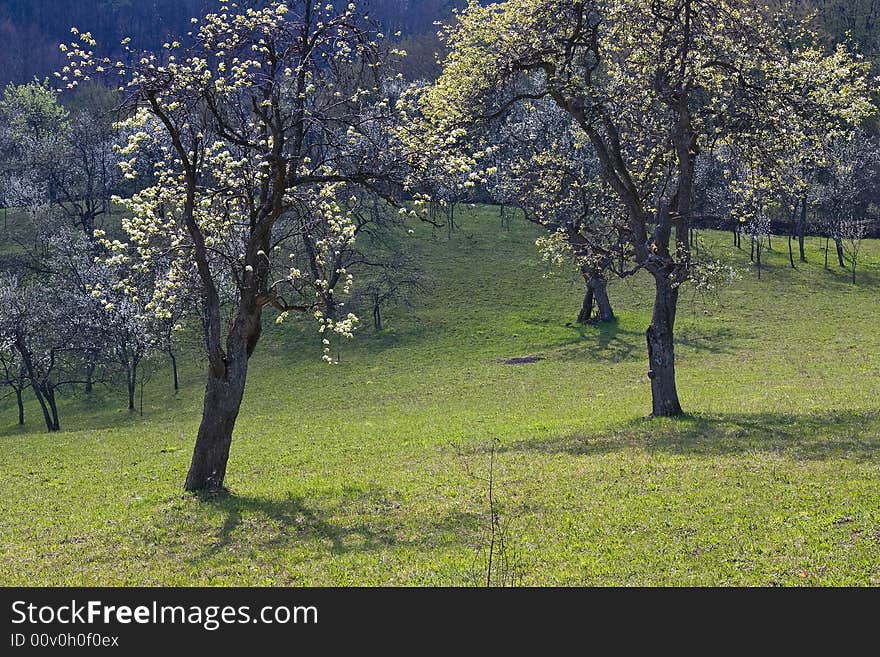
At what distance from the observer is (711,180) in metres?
83.5

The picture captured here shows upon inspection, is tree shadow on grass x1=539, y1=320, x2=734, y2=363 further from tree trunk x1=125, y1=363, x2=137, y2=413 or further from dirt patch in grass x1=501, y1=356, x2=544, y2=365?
tree trunk x1=125, y1=363, x2=137, y2=413

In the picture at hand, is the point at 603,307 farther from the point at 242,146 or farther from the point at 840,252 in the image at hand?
the point at 242,146

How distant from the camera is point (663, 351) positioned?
2759 centimetres

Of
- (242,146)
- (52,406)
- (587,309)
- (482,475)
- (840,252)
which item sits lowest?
(52,406)

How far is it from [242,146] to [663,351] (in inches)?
604

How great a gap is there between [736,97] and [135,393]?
155 feet

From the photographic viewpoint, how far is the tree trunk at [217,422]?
65.8ft

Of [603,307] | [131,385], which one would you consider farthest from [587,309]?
[131,385]

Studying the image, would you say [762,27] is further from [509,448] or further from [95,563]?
[95,563]

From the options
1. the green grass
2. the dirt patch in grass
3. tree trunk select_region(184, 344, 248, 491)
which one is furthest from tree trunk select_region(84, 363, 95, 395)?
tree trunk select_region(184, 344, 248, 491)

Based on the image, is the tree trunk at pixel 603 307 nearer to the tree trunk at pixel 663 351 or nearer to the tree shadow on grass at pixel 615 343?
the tree shadow on grass at pixel 615 343

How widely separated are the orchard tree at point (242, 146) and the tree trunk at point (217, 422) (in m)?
0.03

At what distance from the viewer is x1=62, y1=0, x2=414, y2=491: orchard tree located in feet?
60.4

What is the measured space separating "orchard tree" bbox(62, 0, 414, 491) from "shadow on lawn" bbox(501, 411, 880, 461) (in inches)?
353
